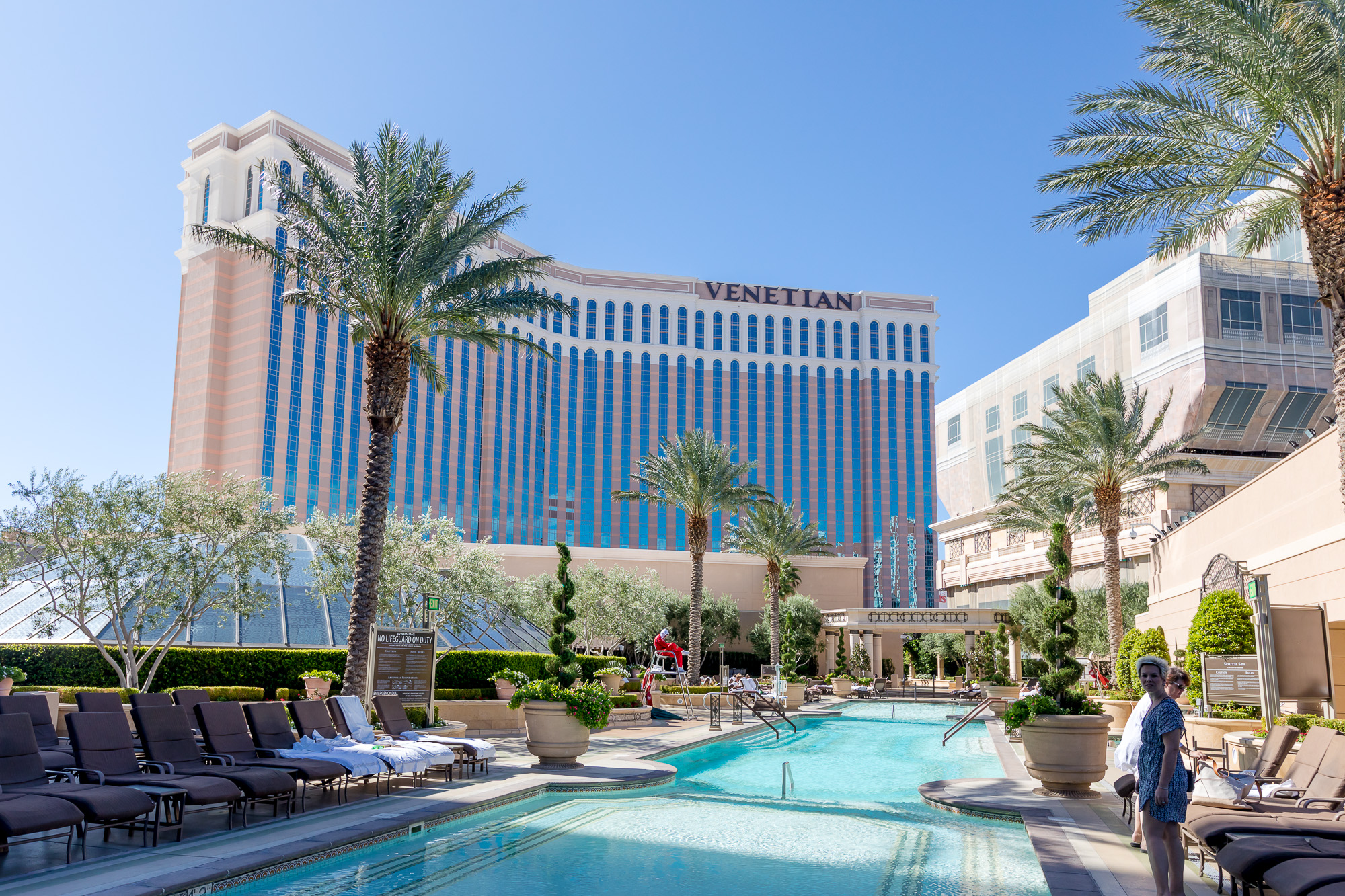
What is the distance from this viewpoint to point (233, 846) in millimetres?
7812

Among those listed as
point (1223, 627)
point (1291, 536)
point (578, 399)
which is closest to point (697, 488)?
point (1291, 536)

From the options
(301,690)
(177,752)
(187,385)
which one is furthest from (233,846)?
(187,385)

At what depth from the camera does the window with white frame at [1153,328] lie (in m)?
53.0

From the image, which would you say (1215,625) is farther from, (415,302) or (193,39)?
(193,39)

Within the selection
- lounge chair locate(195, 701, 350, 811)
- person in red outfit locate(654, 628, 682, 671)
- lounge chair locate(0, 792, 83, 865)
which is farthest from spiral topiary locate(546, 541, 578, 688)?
person in red outfit locate(654, 628, 682, 671)

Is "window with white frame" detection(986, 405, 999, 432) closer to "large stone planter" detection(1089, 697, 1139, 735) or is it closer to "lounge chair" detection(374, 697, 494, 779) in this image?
"large stone planter" detection(1089, 697, 1139, 735)

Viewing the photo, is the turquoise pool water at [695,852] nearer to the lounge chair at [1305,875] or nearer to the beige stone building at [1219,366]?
the lounge chair at [1305,875]

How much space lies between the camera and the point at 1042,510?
38.5 meters

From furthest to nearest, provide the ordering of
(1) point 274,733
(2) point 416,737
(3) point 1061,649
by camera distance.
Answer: (2) point 416,737 < (3) point 1061,649 < (1) point 274,733

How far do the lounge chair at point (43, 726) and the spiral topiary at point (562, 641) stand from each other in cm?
596

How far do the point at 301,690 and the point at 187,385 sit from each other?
74.6 m

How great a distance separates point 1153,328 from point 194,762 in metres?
56.2

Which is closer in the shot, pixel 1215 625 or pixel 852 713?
pixel 1215 625

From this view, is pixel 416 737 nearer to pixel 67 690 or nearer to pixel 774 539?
pixel 67 690
